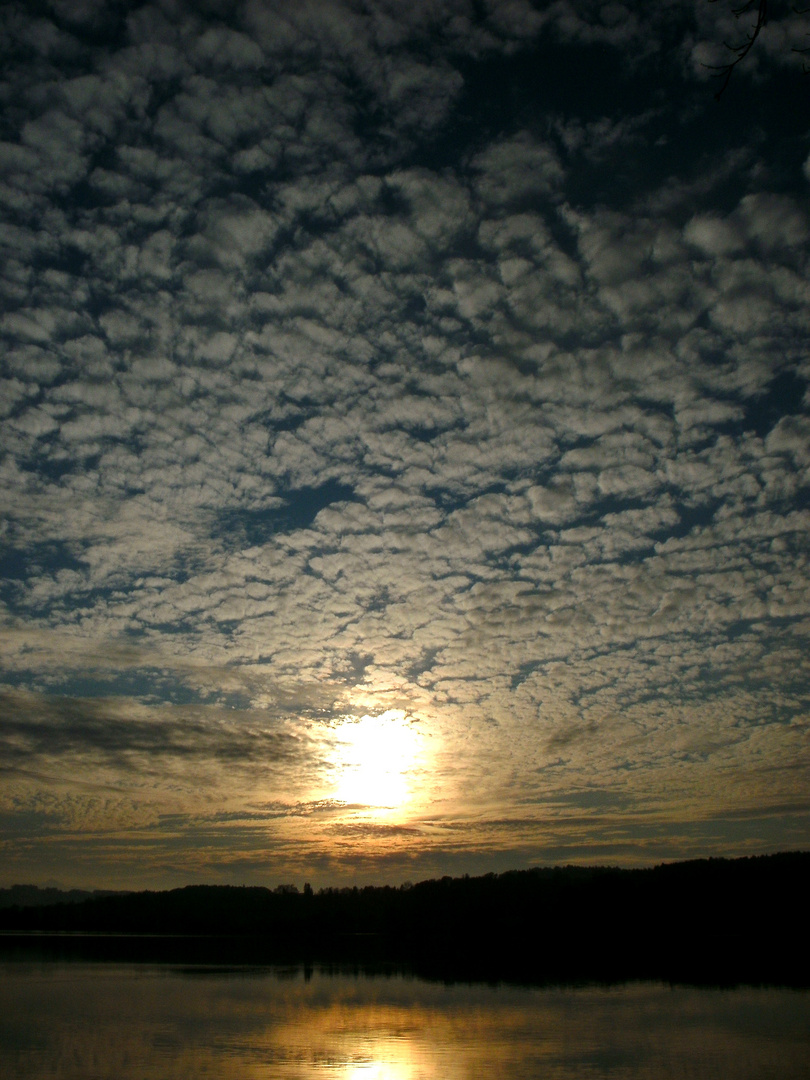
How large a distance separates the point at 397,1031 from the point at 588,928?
87304 mm

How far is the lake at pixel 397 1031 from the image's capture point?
28719mm

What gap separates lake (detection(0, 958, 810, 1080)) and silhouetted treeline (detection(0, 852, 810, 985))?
19639mm

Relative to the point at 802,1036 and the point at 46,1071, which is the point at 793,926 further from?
the point at 46,1071

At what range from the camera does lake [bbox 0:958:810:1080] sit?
94.2ft

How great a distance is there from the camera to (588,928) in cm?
11525

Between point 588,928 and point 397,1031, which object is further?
point 588,928

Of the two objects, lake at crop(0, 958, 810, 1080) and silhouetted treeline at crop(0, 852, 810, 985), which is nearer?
lake at crop(0, 958, 810, 1080)

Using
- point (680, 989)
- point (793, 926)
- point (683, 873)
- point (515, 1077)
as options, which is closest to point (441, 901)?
point (683, 873)

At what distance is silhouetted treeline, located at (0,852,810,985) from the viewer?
83125 mm

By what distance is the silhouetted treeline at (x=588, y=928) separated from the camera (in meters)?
83.1

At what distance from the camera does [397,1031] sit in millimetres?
38094

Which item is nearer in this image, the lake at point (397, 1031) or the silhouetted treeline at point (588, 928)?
the lake at point (397, 1031)

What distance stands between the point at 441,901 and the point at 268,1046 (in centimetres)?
11289

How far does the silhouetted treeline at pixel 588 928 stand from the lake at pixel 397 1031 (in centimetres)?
1964
